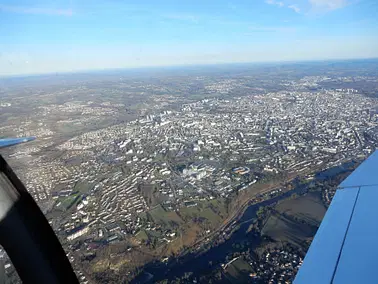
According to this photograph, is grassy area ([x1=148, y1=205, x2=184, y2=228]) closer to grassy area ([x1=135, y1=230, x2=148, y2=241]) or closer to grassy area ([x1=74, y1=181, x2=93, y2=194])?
grassy area ([x1=135, y1=230, x2=148, y2=241])

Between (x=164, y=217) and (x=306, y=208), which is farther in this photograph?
(x=306, y=208)

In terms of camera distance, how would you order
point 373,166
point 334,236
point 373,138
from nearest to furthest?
1. point 334,236
2. point 373,166
3. point 373,138

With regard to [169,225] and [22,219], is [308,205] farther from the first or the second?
[22,219]

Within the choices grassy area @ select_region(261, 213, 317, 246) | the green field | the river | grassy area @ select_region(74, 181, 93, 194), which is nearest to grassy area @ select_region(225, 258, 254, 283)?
the river

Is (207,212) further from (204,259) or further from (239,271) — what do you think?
(239,271)

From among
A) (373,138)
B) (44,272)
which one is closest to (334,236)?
(44,272)

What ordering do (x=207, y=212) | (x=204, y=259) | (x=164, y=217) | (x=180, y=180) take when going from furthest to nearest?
1. (x=180, y=180)
2. (x=207, y=212)
3. (x=164, y=217)
4. (x=204, y=259)

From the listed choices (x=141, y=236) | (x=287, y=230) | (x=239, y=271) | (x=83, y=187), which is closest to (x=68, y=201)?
(x=83, y=187)

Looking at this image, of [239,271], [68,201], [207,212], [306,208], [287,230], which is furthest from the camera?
[68,201]

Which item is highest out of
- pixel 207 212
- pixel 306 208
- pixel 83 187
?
pixel 83 187
